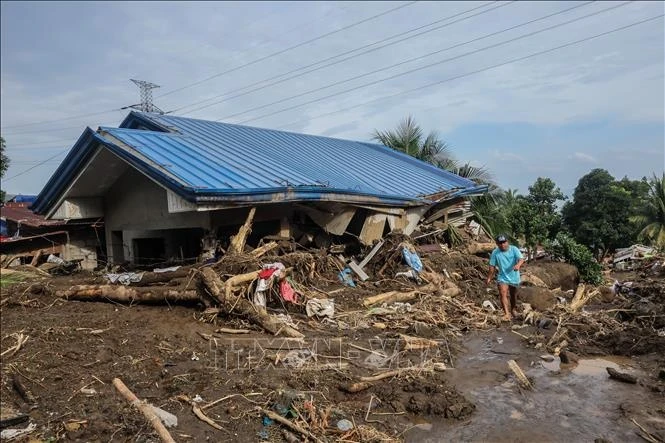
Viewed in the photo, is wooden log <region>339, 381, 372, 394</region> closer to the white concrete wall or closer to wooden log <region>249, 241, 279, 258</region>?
wooden log <region>249, 241, 279, 258</region>

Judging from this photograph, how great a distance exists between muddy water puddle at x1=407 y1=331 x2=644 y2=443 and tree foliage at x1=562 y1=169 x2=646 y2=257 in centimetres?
2935

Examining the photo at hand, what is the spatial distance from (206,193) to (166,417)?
496 cm

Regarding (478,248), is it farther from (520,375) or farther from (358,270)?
(520,375)

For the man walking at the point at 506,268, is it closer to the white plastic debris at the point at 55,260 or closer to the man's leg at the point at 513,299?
the man's leg at the point at 513,299

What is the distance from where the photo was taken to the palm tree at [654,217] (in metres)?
31.1

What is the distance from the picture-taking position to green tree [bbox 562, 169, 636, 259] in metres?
33.7

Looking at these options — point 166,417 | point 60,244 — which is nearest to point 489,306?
point 166,417

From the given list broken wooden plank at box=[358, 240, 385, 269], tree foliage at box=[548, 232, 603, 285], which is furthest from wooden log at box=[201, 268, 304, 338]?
tree foliage at box=[548, 232, 603, 285]

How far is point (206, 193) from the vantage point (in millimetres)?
9227

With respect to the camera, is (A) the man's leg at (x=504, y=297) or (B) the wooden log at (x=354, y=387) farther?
(A) the man's leg at (x=504, y=297)

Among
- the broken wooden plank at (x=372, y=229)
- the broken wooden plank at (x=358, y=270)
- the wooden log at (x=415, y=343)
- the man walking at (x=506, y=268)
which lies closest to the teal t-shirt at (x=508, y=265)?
the man walking at (x=506, y=268)

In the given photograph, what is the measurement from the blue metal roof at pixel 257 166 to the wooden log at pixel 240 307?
1675 mm

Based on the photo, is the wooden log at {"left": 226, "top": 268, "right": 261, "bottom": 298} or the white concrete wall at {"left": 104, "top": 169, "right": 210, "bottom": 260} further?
the white concrete wall at {"left": 104, "top": 169, "right": 210, "bottom": 260}

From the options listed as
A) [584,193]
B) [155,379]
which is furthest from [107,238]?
[584,193]
